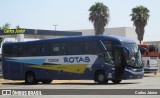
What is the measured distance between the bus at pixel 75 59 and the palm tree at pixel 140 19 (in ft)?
118

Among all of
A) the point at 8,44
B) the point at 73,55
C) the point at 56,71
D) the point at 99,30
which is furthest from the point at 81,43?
the point at 99,30

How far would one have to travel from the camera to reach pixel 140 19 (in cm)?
6525

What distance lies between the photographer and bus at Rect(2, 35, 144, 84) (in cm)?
2697

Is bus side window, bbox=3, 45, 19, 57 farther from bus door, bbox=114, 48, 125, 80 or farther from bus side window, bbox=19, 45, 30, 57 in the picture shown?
bus door, bbox=114, 48, 125, 80

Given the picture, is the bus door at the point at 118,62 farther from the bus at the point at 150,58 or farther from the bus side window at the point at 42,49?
the bus at the point at 150,58

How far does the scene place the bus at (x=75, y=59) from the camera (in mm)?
26969

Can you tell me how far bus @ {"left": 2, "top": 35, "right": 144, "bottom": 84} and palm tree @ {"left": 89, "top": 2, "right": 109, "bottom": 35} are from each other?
88.4ft

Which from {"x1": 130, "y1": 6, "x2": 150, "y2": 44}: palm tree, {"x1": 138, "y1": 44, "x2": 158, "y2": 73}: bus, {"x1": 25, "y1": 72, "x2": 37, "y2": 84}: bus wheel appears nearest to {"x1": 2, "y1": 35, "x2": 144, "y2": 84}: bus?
{"x1": 25, "y1": 72, "x2": 37, "y2": 84}: bus wheel

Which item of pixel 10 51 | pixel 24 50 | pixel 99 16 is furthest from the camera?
pixel 99 16

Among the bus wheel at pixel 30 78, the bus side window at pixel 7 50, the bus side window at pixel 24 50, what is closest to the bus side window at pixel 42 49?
the bus side window at pixel 24 50

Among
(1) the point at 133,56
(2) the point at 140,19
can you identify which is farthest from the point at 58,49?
(2) the point at 140,19

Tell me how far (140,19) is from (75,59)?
38208 mm

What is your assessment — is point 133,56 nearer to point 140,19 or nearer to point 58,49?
point 58,49

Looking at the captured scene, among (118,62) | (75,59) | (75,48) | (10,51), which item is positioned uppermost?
(75,48)
